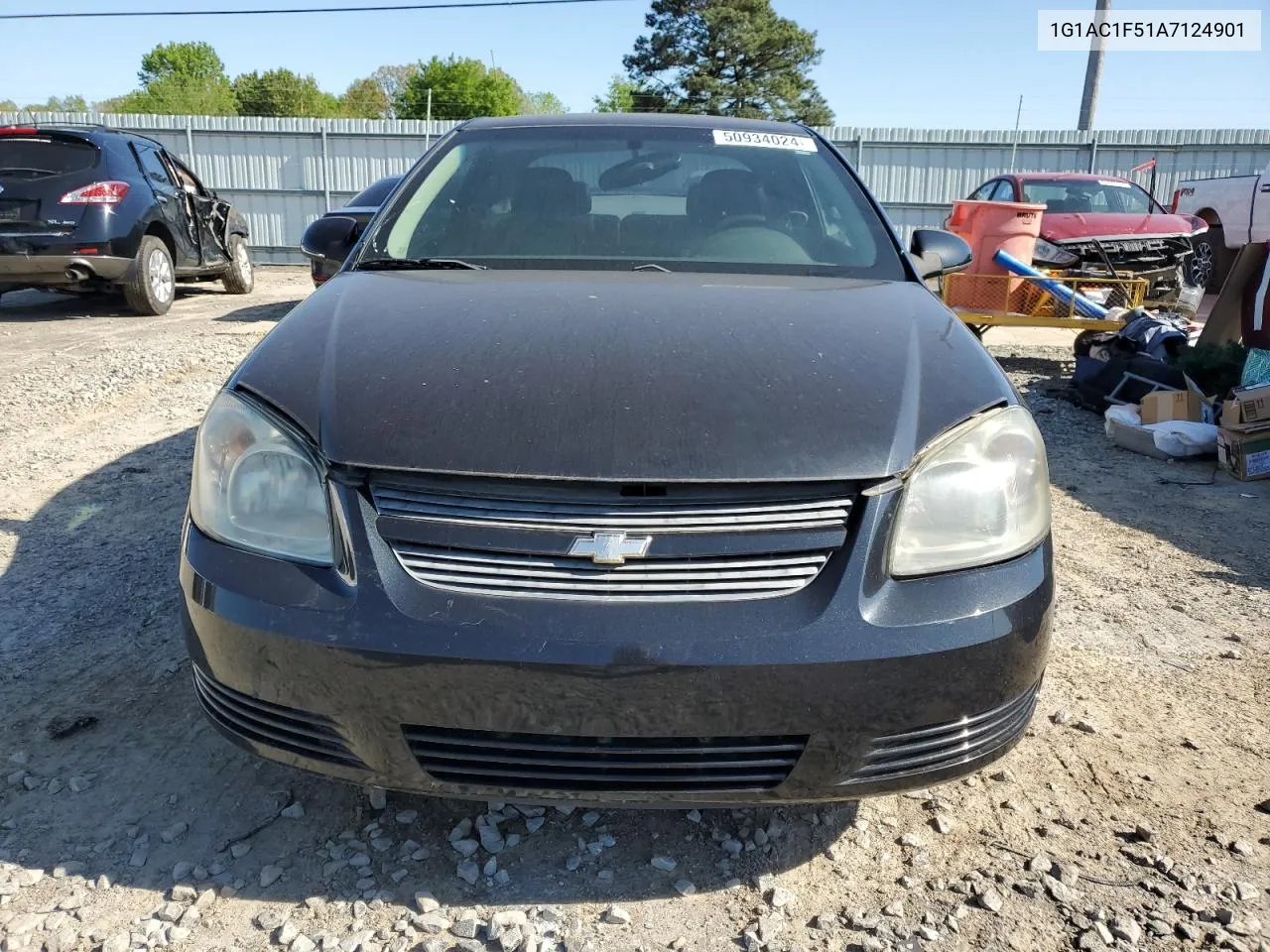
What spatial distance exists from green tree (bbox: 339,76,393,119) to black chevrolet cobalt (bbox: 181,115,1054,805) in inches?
2959

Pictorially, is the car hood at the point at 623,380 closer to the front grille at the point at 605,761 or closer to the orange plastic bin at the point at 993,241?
the front grille at the point at 605,761

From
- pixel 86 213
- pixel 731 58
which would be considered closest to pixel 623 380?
pixel 86 213

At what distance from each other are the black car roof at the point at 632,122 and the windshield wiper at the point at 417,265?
714 mm

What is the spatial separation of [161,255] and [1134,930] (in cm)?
930

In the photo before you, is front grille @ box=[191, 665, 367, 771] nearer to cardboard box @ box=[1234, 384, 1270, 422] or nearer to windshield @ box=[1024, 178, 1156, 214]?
cardboard box @ box=[1234, 384, 1270, 422]

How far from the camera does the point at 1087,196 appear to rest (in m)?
10.1

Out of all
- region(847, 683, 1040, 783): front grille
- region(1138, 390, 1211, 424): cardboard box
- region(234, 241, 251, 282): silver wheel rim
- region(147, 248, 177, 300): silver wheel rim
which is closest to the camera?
region(847, 683, 1040, 783): front grille

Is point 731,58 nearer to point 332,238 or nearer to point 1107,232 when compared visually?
point 1107,232

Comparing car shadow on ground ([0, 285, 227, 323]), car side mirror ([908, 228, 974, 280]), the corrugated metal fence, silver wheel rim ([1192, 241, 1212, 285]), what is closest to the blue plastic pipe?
silver wheel rim ([1192, 241, 1212, 285])

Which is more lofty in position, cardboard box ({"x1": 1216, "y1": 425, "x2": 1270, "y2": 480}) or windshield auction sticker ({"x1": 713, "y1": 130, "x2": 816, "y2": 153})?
windshield auction sticker ({"x1": 713, "y1": 130, "x2": 816, "y2": 153})

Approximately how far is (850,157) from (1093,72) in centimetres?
652

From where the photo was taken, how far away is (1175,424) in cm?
514

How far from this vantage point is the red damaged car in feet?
27.1

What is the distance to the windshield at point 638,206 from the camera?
8.57ft
